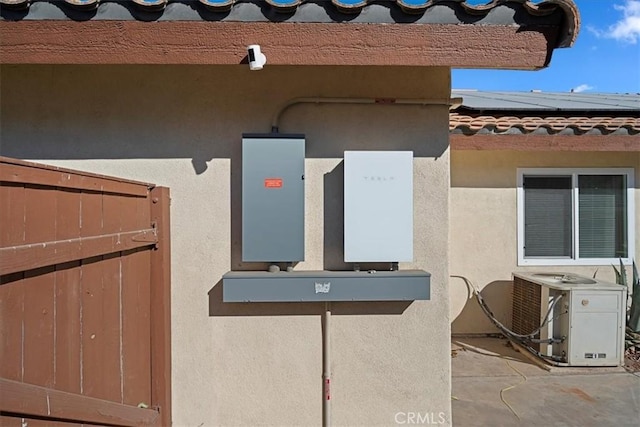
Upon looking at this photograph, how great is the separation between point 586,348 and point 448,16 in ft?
17.3

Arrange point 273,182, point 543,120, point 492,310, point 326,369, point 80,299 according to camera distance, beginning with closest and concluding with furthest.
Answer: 1. point 80,299
2. point 273,182
3. point 326,369
4. point 543,120
5. point 492,310

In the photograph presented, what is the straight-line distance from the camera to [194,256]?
347 centimetres

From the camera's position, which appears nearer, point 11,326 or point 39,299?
point 11,326

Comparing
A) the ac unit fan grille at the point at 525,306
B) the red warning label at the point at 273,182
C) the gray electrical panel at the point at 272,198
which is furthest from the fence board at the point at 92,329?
the ac unit fan grille at the point at 525,306

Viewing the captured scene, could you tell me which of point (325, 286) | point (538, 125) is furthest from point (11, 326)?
point (538, 125)

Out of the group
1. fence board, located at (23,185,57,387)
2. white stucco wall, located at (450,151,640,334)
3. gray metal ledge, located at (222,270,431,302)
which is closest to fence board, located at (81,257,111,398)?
fence board, located at (23,185,57,387)

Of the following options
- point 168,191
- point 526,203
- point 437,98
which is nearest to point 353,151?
point 437,98

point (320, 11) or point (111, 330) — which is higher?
point (320, 11)

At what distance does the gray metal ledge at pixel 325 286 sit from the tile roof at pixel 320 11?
187 centimetres

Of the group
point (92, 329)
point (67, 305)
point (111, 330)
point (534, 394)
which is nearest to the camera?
point (67, 305)

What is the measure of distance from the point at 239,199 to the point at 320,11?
1563 mm

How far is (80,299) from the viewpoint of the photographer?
2.18m

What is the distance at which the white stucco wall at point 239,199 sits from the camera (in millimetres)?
3424

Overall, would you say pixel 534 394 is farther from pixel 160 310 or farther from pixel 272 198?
pixel 160 310
